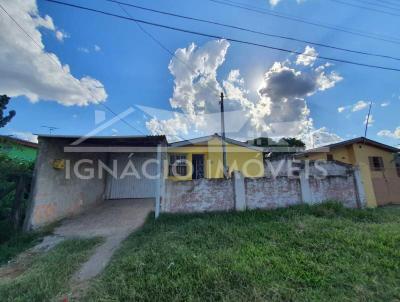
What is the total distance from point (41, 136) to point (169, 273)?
5.86 metres

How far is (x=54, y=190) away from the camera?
23.5 feet

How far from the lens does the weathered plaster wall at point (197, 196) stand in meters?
A: 6.91

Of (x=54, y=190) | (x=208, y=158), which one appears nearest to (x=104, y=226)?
(x=54, y=190)

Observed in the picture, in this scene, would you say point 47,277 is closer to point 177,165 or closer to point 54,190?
point 54,190

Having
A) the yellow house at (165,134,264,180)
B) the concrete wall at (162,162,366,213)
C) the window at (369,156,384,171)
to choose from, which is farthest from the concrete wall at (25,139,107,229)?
the window at (369,156,384,171)

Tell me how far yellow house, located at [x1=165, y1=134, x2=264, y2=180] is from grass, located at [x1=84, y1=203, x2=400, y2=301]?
5.10m

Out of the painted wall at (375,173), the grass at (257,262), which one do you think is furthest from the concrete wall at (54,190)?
the painted wall at (375,173)

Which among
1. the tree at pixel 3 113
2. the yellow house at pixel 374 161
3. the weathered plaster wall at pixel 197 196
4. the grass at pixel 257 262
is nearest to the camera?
the grass at pixel 257 262

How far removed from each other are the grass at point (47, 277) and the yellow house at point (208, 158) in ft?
20.4

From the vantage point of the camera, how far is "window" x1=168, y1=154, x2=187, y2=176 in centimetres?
1101

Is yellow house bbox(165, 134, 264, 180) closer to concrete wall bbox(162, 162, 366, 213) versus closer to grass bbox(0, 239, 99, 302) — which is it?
concrete wall bbox(162, 162, 366, 213)

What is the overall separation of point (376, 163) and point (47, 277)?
14.7 metres

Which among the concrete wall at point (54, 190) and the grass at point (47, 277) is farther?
the concrete wall at point (54, 190)

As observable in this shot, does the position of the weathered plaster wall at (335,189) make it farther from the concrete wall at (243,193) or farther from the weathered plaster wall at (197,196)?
the weathered plaster wall at (197,196)
